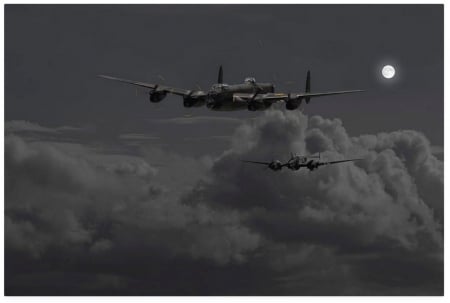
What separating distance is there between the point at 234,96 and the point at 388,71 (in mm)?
16589

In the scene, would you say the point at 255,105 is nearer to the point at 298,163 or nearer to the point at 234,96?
the point at 234,96

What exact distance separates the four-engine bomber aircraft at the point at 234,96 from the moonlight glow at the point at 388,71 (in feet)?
32.8

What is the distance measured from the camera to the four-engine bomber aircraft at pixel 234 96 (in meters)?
79.9

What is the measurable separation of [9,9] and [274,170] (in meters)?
25.5

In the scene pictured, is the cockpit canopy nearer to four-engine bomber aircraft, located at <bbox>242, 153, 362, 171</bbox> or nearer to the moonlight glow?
four-engine bomber aircraft, located at <bbox>242, 153, 362, 171</bbox>

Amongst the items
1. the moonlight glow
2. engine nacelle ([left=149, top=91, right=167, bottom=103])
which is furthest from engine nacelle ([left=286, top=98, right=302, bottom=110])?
the moonlight glow

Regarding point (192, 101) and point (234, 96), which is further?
point (192, 101)

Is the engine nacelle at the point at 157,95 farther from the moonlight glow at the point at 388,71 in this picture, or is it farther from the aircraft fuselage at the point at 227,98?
the moonlight glow at the point at 388,71

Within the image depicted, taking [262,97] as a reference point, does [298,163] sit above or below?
below

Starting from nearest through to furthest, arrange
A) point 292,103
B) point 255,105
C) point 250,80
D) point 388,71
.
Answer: point 255,105 < point 292,103 < point 250,80 < point 388,71

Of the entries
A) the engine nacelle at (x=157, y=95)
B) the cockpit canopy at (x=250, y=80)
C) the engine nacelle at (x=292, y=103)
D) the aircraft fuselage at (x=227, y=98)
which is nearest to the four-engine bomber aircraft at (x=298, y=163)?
the engine nacelle at (x=292, y=103)

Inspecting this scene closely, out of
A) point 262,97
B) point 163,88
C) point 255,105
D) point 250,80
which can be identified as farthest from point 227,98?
point 163,88

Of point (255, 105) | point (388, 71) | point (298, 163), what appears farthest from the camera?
point (388, 71)

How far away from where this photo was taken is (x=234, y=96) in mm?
80062
